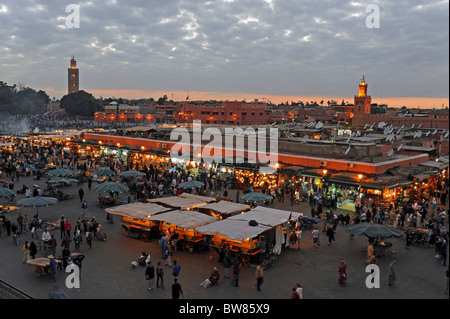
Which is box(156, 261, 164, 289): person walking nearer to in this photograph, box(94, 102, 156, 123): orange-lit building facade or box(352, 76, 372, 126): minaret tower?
box(352, 76, 372, 126): minaret tower

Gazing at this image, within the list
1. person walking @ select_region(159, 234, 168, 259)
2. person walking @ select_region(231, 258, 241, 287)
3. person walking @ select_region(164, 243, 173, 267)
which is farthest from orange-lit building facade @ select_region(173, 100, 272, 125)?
person walking @ select_region(231, 258, 241, 287)

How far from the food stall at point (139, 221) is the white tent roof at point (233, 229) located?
3071 millimetres

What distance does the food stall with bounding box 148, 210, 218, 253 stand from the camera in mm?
15867

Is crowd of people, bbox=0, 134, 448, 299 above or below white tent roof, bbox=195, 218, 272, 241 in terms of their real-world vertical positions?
below

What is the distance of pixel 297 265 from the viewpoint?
14.7 m

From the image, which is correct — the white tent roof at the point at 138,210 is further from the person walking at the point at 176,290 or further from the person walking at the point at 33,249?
the person walking at the point at 176,290

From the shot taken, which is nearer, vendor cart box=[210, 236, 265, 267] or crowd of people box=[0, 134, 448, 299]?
crowd of people box=[0, 134, 448, 299]

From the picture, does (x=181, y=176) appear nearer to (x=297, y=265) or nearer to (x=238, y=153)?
(x=238, y=153)

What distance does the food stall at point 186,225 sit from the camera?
52.1 ft

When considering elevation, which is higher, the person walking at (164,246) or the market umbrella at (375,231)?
the market umbrella at (375,231)

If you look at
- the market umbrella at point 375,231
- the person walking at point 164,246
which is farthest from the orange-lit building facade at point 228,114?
the person walking at point 164,246
